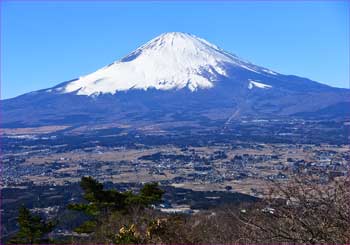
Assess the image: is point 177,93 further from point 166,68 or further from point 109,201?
point 109,201

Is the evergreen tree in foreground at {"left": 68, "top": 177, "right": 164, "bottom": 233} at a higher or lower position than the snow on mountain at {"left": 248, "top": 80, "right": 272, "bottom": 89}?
lower

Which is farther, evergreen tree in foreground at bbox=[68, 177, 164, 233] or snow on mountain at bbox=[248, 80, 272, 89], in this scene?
snow on mountain at bbox=[248, 80, 272, 89]

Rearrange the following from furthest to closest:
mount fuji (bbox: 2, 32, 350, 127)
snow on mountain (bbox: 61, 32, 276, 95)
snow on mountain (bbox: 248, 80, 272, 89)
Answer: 1. snow on mountain (bbox: 61, 32, 276, 95)
2. snow on mountain (bbox: 248, 80, 272, 89)
3. mount fuji (bbox: 2, 32, 350, 127)

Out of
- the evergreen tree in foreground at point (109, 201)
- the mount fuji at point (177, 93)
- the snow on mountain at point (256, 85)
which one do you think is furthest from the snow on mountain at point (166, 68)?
the evergreen tree in foreground at point (109, 201)

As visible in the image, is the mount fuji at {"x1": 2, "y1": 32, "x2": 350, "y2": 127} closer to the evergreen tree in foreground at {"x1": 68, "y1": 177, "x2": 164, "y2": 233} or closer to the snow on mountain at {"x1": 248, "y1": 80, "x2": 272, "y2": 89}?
the snow on mountain at {"x1": 248, "y1": 80, "x2": 272, "y2": 89}

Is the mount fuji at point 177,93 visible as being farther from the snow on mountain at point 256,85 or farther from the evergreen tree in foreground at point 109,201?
the evergreen tree in foreground at point 109,201

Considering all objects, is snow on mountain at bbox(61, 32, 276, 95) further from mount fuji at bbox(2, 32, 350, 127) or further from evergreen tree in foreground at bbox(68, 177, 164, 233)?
evergreen tree in foreground at bbox(68, 177, 164, 233)

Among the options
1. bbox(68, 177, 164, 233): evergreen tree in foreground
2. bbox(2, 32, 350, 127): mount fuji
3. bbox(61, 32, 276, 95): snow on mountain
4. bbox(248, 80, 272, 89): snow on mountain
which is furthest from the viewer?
bbox(61, 32, 276, 95): snow on mountain

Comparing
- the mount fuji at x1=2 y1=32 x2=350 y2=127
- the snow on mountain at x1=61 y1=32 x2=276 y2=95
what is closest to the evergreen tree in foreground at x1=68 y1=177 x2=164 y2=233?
the mount fuji at x1=2 y1=32 x2=350 y2=127

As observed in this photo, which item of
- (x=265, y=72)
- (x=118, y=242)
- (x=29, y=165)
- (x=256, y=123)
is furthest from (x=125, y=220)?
(x=265, y=72)
